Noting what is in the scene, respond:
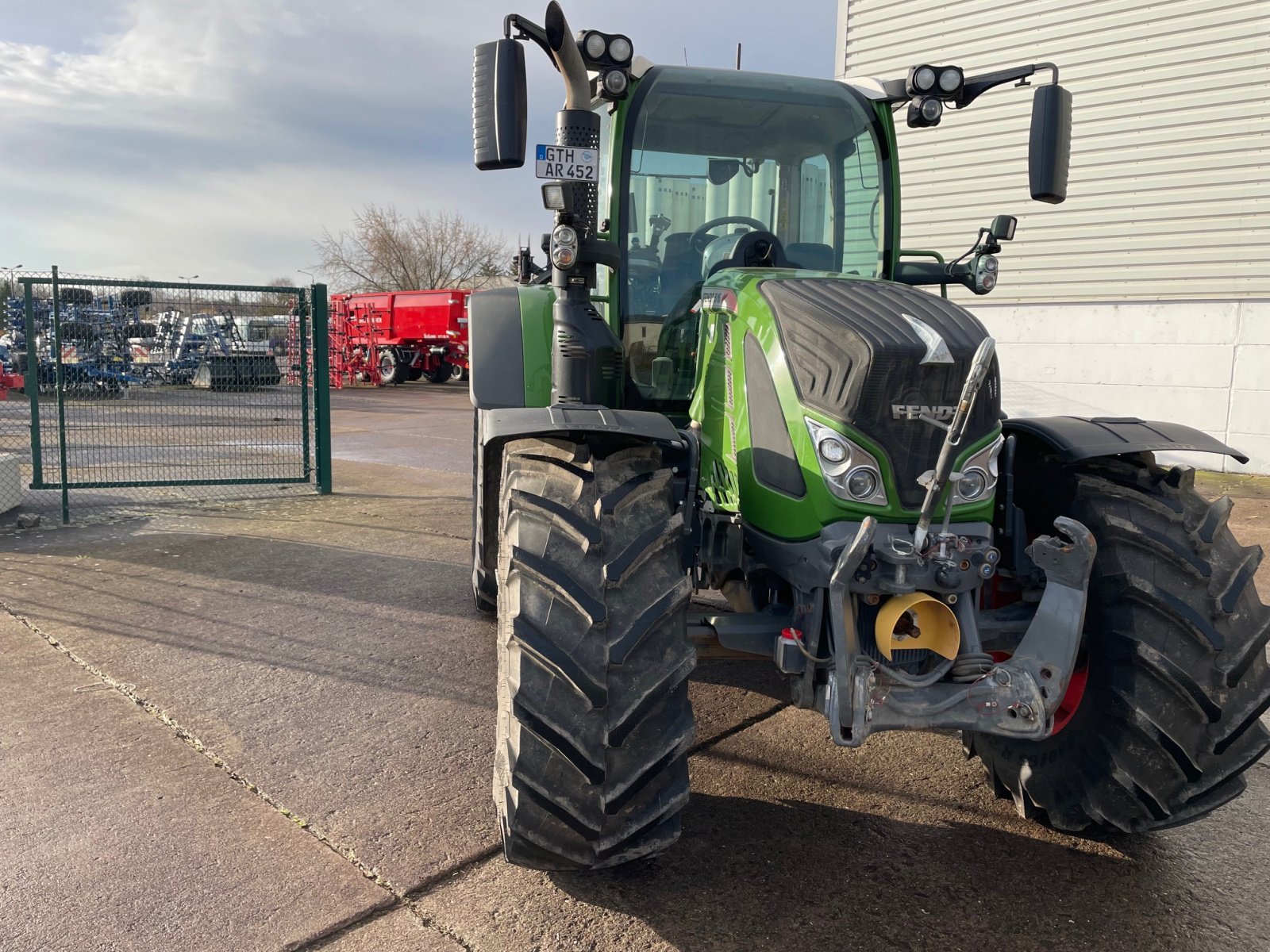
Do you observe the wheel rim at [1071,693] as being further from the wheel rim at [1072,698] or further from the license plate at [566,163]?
the license plate at [566,163]

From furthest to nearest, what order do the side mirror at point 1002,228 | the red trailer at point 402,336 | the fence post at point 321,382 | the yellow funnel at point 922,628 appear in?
1. the red trailer at point 402,336
2. the fence post at point 321,382
3. the side mirror at point 1002,228
4. the yellow funnel at point 922,628

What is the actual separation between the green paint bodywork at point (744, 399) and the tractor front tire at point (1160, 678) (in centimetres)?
48

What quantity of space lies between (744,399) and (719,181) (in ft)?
4.55

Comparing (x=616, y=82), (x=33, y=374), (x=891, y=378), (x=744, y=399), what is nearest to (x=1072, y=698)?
(x=891, y=378)

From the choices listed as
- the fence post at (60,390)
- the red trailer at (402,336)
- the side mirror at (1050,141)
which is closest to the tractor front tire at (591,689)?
the side mirror at (1050,141)

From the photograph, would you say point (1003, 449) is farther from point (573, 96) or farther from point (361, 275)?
point (361, 275)

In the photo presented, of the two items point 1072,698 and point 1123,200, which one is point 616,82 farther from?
point 1123,200

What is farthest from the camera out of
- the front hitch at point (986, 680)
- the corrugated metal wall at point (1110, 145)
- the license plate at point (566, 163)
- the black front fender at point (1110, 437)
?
the corrugated metal wall at point (1110, 145)

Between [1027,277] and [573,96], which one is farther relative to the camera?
[1027,277]

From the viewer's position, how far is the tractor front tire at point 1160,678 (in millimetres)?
2787

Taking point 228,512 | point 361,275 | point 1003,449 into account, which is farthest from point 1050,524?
point 361,275

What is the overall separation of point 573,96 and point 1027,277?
389 inches

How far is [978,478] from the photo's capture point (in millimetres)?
2863

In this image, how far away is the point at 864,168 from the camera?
4254 millimetres
